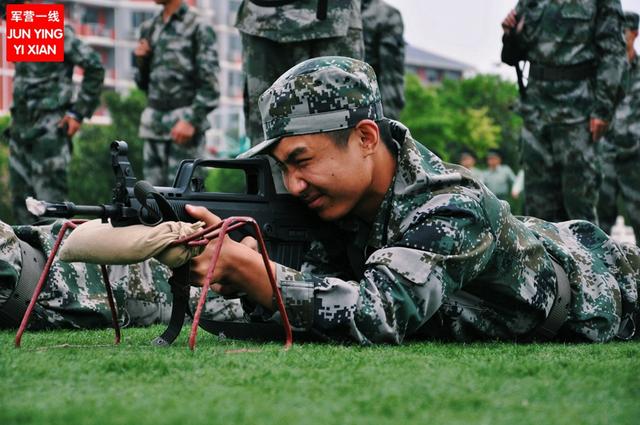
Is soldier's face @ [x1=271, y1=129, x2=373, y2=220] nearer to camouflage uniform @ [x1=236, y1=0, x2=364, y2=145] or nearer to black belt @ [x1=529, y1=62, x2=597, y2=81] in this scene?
camouflage uniform @ [x1=236, y1=0, x2=364, y2=145]

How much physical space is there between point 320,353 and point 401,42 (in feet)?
21.8

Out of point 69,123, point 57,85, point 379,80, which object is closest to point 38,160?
point 69,123

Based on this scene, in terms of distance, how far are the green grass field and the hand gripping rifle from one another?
0.20 metres

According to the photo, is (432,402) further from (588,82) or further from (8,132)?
(8,132)

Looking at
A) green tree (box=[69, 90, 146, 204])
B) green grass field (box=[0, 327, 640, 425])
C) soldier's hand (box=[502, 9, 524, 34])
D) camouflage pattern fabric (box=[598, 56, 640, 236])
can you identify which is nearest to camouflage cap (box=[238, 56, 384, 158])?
green grass field (box=[0, 327, 640, 425])

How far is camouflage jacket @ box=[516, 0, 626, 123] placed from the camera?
7.15m

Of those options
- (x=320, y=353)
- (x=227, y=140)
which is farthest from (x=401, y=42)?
(x=227, y=140)

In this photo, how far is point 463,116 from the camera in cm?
5241

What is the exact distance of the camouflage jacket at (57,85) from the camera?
9.12 m

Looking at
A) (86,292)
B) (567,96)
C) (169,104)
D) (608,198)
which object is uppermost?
(567,96)

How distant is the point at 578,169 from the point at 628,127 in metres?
2.01

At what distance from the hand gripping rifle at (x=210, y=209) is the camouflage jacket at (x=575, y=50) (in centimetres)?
389

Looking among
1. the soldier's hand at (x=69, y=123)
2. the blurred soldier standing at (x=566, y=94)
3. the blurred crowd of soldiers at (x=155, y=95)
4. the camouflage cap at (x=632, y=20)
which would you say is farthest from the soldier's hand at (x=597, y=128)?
the soldier's hand at (x=69, y=123)

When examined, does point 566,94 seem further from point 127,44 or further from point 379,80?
point 127,44
